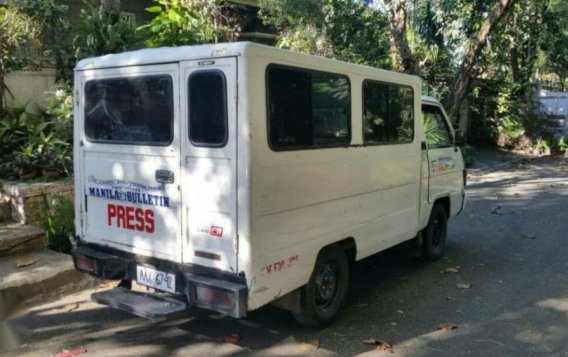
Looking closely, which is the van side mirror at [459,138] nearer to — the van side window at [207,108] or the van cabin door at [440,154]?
the van cabin door at [440,154]

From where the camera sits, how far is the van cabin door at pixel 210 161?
12.3ft

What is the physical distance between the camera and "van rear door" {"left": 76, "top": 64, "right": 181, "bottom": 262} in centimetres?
409

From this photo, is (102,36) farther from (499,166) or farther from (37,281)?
(499,166)

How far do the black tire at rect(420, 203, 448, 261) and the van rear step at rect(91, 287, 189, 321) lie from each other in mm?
3320

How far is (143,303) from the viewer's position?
414 centimetres

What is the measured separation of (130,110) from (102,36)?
12.9 ft

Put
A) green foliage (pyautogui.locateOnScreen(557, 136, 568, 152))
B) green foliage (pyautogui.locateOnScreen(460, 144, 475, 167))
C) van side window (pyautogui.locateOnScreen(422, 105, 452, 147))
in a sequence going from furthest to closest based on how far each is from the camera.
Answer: green foliage (pyautogui.locateOnScreen(557, 136, 568, 152))
green foliage (pyautogui.locateOnScreen(460, 144, 475, 167))
van side window (pyautogui.locateOnScreen(422, 105, 452, 147))

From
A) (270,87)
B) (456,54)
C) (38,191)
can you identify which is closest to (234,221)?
(270,87)

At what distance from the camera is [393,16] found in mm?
12438

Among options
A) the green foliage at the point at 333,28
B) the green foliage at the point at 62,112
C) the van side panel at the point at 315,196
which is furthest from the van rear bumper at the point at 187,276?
the green foliage at the point at 333,28

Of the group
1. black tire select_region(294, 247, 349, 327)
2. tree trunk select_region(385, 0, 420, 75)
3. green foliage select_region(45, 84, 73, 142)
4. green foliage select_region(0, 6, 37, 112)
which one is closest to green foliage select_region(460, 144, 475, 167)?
tree trunk select_region(385, 0, 420, 75)

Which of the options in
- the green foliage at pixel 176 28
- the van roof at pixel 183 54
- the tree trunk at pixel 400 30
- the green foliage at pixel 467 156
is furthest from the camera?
the green foliage at pixel 467 156

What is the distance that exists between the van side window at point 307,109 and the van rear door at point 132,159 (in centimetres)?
70

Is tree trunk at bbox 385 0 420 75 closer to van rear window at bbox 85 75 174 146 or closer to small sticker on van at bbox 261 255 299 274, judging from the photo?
van rear window at bbox 85 75 174 146
